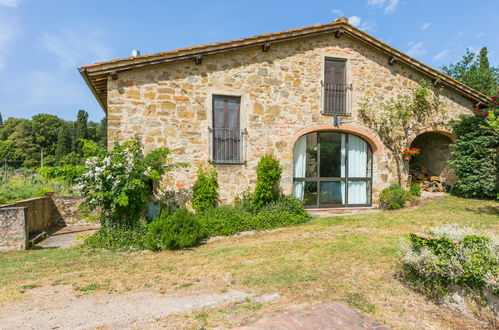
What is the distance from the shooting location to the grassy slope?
3.20 meters

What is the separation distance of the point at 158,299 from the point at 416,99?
1057 cm

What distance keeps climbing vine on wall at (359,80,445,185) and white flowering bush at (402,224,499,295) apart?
657 cm

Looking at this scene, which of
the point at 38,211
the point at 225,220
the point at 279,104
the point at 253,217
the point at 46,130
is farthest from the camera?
the point at 46,130

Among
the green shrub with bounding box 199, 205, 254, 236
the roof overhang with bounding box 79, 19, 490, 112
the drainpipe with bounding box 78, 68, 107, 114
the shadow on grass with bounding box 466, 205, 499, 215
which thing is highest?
the roof overhang with bounding box 79, 19, 490, 112

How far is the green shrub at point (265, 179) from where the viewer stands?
8.12 m

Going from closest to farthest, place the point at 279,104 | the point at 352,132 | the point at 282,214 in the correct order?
the point at 282,214 → the point at 279,104 → the point at 352,132

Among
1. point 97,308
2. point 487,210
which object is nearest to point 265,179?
point 97,308

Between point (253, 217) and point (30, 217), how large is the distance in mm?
6715

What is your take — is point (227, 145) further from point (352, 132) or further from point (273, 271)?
point (273, 271)

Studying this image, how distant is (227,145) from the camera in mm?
8422

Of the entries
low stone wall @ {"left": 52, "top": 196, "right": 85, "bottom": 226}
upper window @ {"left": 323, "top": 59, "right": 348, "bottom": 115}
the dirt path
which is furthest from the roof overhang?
the dirt path

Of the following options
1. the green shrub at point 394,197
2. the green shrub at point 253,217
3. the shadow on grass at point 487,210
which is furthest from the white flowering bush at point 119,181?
the shadow on grass at point 487,210

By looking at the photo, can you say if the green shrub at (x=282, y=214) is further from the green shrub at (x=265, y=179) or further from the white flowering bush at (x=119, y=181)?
the white flowering bush at (x=119, y=181)

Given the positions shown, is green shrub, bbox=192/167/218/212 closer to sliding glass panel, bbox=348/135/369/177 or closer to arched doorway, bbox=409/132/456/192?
sliding glass panel, bbox=348/135/369/177
